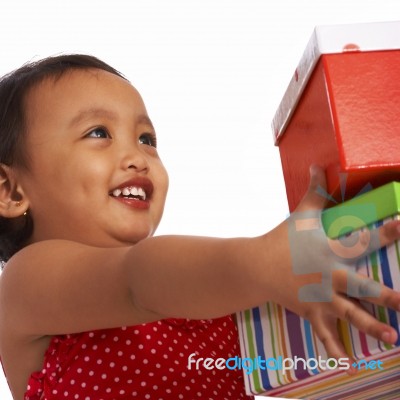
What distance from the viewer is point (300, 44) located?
1.72 meters

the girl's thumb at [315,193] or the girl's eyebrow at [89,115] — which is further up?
the girl's eyebrow at [89,115]

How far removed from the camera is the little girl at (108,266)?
57 centimetres

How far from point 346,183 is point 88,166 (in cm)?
38

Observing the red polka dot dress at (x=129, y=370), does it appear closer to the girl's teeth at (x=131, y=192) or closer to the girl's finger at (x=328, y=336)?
the girl's teeth at (x=131, y=192)

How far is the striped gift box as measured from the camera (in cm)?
57

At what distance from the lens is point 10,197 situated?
94 cm

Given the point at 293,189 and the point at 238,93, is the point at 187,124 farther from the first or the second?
the point at 293,189

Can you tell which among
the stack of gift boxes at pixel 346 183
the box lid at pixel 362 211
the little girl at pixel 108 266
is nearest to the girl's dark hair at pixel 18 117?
the little girl at pixel 108 266

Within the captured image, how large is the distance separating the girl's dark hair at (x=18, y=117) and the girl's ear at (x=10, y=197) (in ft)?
0.04

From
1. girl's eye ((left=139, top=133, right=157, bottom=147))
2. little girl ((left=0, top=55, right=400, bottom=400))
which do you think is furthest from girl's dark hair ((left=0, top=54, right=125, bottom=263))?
girl's eye ((left=139, top=133, right=157, bottom=147))

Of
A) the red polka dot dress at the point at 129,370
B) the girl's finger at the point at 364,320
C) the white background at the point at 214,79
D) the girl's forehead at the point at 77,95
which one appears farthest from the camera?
the white background at the point at 214,79

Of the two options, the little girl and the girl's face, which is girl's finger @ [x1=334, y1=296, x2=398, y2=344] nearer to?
the little girl

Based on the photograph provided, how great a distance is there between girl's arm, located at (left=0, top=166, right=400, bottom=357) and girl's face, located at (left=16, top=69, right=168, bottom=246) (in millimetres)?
101

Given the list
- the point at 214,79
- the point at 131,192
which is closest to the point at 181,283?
the point at 131,192
